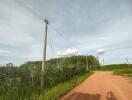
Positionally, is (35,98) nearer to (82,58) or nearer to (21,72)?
(21,72)

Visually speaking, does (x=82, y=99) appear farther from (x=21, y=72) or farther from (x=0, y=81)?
(x=21, y=72)

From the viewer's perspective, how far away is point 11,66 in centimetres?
1426

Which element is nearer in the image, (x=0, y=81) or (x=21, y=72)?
(x=0, y=81)

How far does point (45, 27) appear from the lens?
534 inches

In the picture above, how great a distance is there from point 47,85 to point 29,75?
93.5 inches

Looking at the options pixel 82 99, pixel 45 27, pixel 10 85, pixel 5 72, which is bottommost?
pixel 82 99

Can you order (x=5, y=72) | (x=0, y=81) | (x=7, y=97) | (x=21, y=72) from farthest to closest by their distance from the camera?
(x=21, y=72), (x=5, y=72), (x=0, y=81), (x=7, y=97)

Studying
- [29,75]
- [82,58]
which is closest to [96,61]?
[82,58]

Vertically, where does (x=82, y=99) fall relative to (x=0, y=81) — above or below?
below

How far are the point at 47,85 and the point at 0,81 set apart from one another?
13.6ft

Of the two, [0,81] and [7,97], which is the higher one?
[0,81]

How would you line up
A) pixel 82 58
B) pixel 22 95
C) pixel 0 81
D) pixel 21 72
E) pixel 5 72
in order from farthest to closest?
1. pixel 82 58
2. pixel 21 72
3. pixel 5 72
4. pixel 0 81
5. pixel 22 95

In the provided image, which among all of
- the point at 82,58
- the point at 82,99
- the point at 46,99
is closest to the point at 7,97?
the point at 46,99

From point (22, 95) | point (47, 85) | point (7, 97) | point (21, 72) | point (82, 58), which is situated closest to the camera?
point (7, 97)
